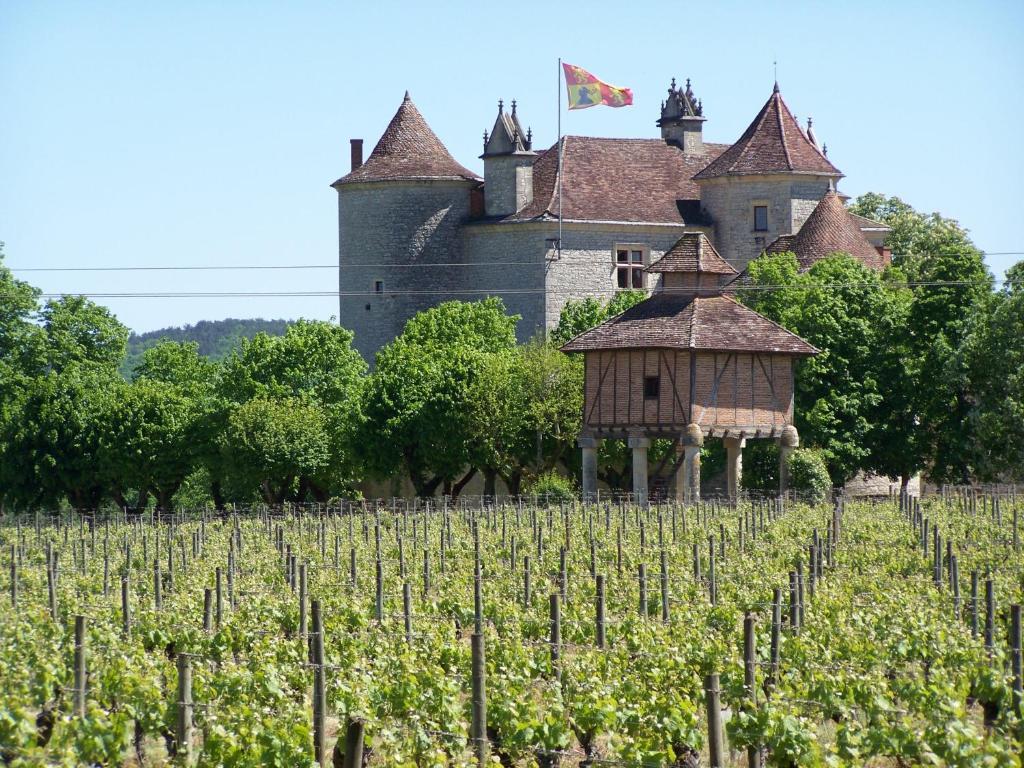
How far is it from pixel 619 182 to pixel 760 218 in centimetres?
515

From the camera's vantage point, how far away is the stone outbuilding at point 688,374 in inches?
1607

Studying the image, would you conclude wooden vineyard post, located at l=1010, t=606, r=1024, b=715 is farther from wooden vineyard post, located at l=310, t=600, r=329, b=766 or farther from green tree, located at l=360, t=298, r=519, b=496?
green tree, located at l=360, t=298, r=519, b=496

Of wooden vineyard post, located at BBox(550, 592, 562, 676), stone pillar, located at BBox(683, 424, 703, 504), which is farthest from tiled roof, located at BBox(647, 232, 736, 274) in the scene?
wooden vineyard post, located at BBox(550, 592, 562, 676)

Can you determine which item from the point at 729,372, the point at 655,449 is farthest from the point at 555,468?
the point at 729,372

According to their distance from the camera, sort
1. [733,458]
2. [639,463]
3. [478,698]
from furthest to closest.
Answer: [733,458] < [639,463] < [478,698]

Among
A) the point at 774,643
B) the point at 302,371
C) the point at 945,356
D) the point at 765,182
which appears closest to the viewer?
the point at 774,643

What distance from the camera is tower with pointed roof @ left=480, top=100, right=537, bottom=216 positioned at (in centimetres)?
5809

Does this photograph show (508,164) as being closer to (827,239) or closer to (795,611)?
(827,239)

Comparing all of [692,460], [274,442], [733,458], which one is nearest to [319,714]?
[692,460]

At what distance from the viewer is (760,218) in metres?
58.5

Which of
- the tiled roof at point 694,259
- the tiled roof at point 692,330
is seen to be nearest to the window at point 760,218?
the tiled roof at point 692,330

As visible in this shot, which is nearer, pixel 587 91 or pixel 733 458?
pixel 733 458

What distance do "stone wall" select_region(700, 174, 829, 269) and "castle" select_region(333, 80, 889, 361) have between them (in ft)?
0.14

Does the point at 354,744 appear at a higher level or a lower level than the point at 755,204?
lower
